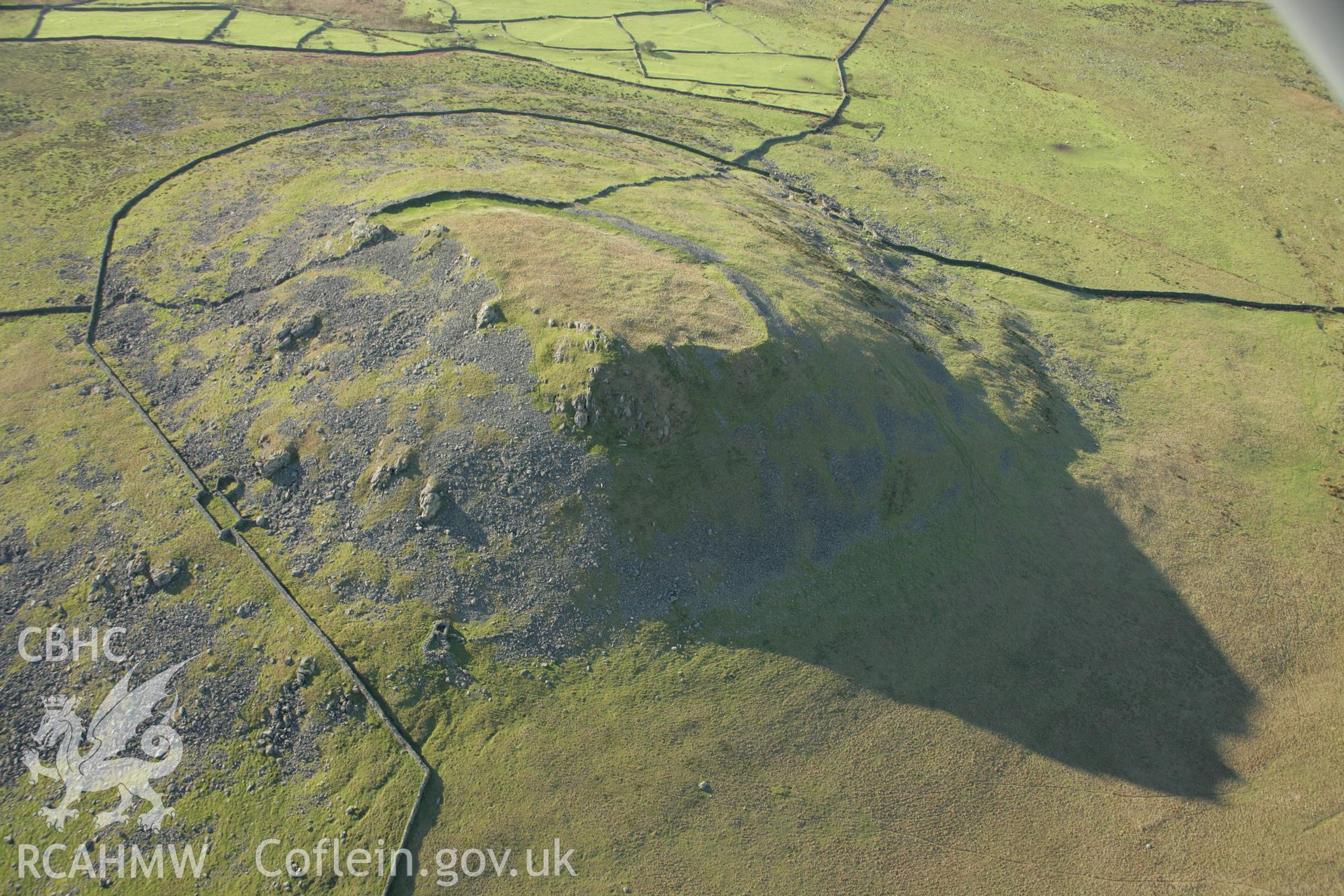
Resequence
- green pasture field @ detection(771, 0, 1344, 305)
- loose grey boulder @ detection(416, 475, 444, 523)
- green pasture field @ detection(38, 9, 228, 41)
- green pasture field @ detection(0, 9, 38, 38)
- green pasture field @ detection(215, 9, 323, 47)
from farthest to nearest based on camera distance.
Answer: green pasture field @ detection(215, 9, 323, 47)
green pasture field @ detection(38, 9, 228, 41)
green pasture field @ detection(0, 9, 38, 38)
green pasture field @ detection(771, 0, 1344, 305)
loose grey boulder @ detection(416, 475, 444, 523)

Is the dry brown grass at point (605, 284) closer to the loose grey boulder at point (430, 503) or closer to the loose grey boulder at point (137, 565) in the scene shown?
the loose grey boulder at point (430, 503)

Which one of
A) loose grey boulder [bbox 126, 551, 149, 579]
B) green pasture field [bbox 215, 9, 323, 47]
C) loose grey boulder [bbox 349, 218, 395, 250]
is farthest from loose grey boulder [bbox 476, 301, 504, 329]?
green pasture field [bbox 215, 9, 323, 47]

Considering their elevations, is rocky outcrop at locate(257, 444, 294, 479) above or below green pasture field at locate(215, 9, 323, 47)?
below

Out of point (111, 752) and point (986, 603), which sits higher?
point (986, 603)

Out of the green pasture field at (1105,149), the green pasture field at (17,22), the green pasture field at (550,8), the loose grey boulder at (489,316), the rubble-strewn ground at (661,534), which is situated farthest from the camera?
the green pasture field at (550,8)

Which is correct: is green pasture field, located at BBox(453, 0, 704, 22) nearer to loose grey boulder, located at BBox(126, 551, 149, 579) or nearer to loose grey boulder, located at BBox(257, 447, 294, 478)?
loose grey boulder, located at BBox(257, 447, 294, 478)

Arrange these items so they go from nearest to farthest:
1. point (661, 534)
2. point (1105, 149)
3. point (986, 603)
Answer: point (661, 534), point (986, 603), point (1105, 149)

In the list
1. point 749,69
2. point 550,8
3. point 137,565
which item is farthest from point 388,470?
point 550,8

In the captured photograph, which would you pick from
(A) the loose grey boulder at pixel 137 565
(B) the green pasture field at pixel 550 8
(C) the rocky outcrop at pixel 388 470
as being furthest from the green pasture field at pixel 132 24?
(C) the rocky outcrop at pixel 388 470

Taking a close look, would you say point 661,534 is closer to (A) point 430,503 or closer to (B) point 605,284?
(A) point 430,503
